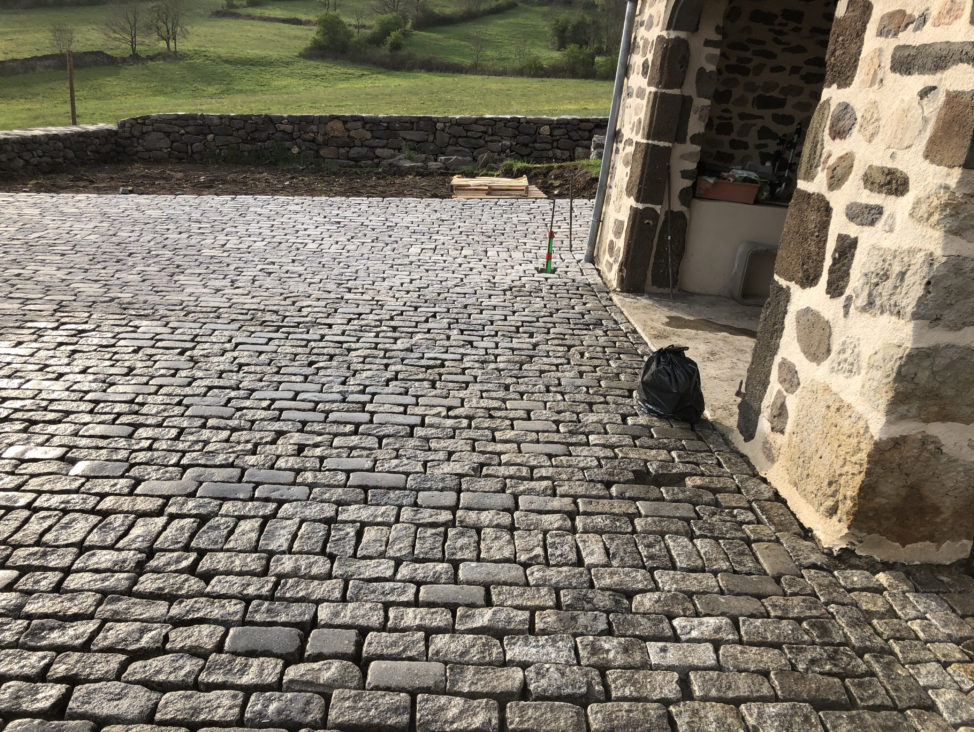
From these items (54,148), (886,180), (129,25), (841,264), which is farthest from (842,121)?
(129,25)

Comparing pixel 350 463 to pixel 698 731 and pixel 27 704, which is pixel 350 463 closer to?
pixel 27 704

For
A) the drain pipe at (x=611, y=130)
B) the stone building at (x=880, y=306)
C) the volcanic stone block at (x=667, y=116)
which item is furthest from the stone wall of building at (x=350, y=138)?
the stone building at (x=880, y=306)

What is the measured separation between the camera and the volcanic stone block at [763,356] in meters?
4.31

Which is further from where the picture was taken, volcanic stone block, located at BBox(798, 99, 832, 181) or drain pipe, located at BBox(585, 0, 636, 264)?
drain pipe, located at BBox(585, 0, 636, 264)

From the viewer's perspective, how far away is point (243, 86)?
92.2 ft

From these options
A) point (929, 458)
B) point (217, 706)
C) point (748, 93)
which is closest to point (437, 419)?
point (217, 706)

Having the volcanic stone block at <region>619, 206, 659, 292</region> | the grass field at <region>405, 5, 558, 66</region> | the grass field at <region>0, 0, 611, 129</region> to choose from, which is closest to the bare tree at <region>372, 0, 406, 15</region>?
the grass field at <region>405, 5, 558, 66</region>

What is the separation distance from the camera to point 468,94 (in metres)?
26.0

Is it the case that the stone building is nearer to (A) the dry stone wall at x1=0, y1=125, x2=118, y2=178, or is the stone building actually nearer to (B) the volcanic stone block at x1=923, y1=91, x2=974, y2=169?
(B) the volcanic stone block at x1=923, y1=91, x2=974, y2=169

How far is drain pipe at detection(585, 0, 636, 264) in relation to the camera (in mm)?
8297

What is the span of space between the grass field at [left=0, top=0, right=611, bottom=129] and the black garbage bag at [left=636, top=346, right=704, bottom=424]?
17552 millimetres

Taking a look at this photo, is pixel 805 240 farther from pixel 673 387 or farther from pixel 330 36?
pixel 330 36

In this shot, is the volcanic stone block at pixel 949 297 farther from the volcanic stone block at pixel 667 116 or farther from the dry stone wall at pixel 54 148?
the dry stone wall at pixel 54 148

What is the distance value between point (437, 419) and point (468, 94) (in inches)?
925
